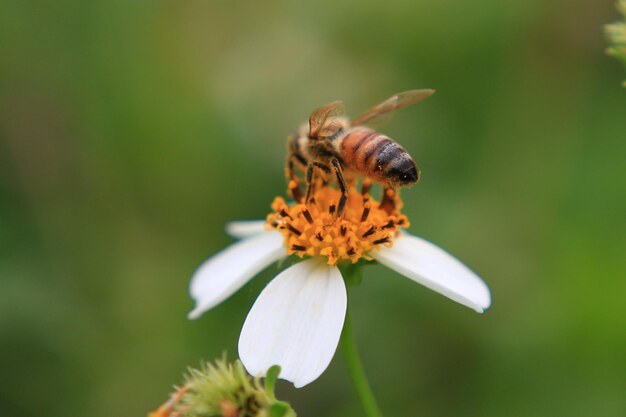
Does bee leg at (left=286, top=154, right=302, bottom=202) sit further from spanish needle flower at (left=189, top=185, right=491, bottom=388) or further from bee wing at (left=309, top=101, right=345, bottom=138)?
bee wing at (left=309, top=101, right=345, bottom=138)

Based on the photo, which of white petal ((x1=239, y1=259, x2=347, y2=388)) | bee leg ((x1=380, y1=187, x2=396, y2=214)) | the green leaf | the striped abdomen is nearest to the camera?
the green leaf

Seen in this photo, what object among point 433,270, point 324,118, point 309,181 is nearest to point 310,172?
point 309,181

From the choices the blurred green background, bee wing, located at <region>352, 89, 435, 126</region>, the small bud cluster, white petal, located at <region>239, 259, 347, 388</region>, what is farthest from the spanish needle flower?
the blurred green background

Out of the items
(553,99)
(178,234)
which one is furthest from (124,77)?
(553,99)

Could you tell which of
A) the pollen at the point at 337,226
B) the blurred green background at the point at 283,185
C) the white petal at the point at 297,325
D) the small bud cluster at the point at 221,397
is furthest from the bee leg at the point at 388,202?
the blurred green background at the point at 283,185

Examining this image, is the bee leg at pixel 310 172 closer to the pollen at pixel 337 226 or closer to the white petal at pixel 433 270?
the pollen at pixel 337 226

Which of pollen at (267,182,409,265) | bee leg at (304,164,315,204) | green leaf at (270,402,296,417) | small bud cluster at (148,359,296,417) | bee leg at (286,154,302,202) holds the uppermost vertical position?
bee leg at (286,154,302,202)

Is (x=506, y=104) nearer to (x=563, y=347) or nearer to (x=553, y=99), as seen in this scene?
(x=553, y=99)
